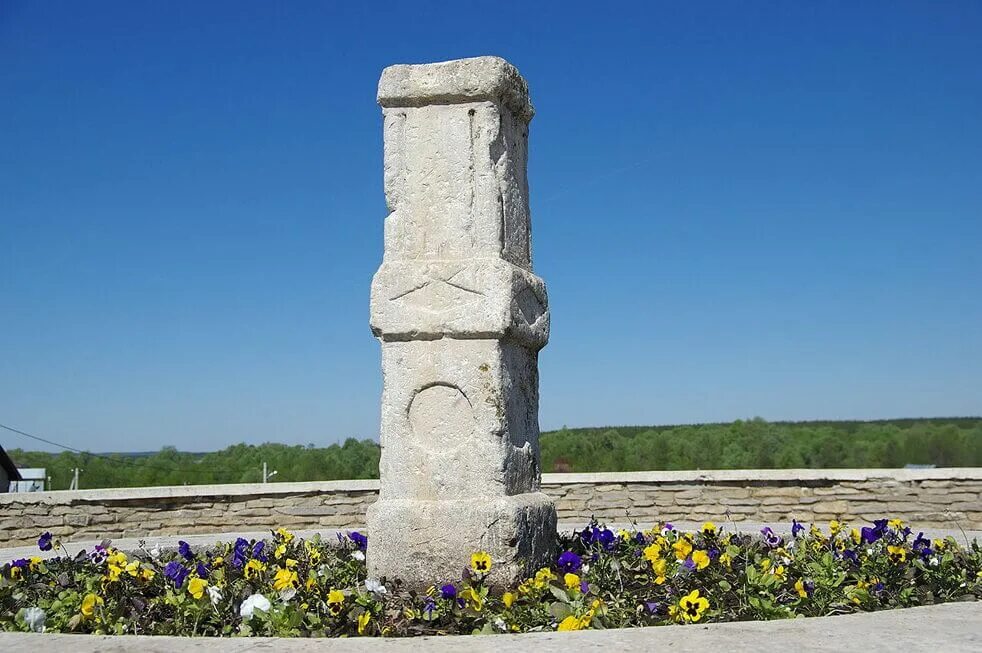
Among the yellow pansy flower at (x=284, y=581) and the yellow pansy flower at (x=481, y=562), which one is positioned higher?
the yellow pansy flower at (x=481, y=562)

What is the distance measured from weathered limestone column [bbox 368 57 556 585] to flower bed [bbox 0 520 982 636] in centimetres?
23

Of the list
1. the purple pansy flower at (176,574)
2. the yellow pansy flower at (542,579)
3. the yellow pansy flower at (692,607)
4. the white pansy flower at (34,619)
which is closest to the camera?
the yellow pansy flower at (692,607)

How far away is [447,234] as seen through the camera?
448 cm

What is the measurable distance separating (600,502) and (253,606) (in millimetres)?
5647

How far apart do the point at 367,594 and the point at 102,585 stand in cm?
131

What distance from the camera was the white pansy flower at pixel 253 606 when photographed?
3387 millimetres

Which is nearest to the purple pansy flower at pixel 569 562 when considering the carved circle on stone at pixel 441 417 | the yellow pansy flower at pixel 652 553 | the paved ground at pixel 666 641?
the yellow pansy flower at pixel 652 553

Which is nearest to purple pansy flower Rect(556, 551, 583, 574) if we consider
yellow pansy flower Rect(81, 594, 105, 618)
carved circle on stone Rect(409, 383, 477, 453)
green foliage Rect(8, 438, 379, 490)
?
carved circle on stone Rect(409, 383, 477, 453)

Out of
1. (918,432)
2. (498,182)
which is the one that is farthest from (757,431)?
(498,182)

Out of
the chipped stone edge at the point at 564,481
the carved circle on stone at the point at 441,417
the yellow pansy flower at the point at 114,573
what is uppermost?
the carved circle on stone at the point at 441,417

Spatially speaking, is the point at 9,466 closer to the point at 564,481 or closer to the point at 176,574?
the point at 564,481

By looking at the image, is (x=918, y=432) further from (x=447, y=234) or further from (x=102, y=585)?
(x=102, y=585)

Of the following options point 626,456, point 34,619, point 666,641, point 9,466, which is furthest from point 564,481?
point 9,466

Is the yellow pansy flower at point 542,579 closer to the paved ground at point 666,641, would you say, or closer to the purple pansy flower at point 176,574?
the paved ground at point 666,641
